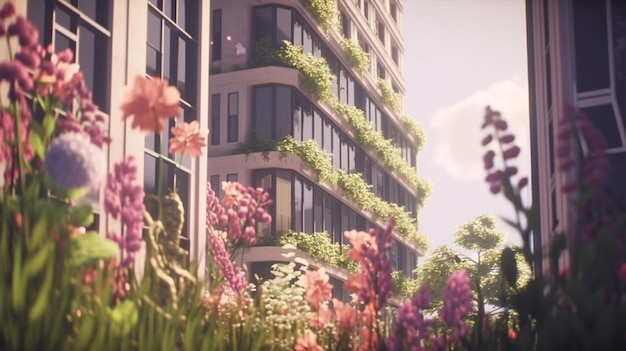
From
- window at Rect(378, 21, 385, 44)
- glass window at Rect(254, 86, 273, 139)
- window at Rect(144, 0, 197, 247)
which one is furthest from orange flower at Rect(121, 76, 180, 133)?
window at Rect(378, 21, 385, 44)

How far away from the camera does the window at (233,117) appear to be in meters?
25.8

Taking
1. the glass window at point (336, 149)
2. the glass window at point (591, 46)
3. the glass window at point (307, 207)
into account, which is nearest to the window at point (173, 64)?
the glass window at point (591, 46)

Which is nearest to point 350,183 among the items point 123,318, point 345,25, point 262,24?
point 262,24

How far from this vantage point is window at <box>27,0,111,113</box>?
11273 millimetres

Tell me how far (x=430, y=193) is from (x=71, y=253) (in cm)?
4067

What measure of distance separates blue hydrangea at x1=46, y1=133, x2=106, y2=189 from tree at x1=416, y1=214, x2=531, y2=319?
24886 millimetres

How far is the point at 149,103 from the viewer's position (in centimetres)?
452

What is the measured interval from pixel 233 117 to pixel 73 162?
2191 cm

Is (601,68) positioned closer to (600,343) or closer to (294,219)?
(600,343)

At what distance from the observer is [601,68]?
1146 cm

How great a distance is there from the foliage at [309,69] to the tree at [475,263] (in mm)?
7863

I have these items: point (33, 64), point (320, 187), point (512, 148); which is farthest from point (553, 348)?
point (320, 187)

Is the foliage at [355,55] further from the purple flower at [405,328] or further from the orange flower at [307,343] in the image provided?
the purple flower at [405,328]

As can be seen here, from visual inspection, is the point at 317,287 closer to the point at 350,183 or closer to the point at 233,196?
the point at 233,196
